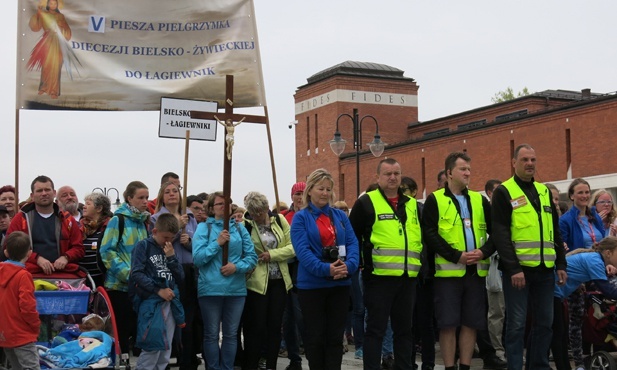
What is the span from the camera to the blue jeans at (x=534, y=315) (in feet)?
30.2

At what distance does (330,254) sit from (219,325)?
1.81 metres

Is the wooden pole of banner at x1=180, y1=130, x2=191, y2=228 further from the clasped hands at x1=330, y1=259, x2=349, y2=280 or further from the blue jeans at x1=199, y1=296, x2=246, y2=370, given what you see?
the clasped hands at x1=330, y1=259, x2=349, y2=280

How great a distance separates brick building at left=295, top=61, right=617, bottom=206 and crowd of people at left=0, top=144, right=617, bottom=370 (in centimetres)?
3488

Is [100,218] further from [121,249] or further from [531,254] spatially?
[531,254]

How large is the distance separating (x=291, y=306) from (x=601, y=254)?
3823mm

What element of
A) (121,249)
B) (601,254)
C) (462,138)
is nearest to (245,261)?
(121,249)

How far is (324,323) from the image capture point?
29.7 ft

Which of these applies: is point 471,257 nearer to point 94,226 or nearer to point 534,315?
point 534,315

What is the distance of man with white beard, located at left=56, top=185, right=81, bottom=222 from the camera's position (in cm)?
1174

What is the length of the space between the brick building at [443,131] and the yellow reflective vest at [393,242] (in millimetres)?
35590

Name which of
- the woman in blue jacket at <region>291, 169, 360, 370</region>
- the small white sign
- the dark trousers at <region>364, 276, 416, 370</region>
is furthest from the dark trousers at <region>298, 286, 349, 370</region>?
the small white sign

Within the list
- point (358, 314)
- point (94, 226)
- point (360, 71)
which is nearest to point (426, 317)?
point (358, 314)

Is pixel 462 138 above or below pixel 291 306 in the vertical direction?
above

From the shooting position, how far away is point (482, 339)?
11.4 m
